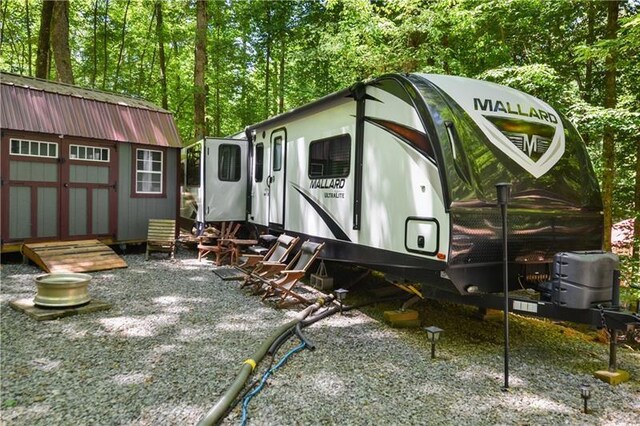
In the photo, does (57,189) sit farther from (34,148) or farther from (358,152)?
(358,152)

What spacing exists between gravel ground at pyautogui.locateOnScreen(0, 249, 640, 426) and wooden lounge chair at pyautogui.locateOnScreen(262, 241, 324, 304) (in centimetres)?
30

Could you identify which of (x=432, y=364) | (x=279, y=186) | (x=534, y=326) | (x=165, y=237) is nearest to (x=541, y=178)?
(x=534, y=326)

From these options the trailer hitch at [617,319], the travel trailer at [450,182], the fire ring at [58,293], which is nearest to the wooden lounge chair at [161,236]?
the fire ring at [58,293]

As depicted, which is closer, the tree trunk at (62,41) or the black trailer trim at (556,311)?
the black trailer trim at (556,311)

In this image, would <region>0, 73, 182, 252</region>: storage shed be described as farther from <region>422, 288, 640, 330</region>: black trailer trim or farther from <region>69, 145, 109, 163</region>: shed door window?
<region>422, 288, 640, 330</region>: black trailer trim

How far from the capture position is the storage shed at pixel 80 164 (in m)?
7.36

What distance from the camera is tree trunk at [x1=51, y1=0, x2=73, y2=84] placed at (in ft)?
34.6

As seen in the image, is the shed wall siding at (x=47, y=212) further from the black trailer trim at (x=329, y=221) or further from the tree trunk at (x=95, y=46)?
the tree trunk at (x=95, y=46)

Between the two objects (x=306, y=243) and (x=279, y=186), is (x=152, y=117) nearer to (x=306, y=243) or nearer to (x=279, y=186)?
(x=279, y=186)

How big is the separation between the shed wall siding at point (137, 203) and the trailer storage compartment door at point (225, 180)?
1085 millimetres

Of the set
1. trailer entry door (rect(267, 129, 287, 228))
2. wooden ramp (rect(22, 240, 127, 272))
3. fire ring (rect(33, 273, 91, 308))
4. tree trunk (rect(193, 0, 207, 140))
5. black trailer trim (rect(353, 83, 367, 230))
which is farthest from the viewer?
tree trunk (rect(193, 0, 207, 140))

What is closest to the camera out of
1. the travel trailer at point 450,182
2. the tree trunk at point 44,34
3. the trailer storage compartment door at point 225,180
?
the travel trailer at point 450,182

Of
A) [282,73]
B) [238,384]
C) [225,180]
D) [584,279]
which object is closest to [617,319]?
[584,279]

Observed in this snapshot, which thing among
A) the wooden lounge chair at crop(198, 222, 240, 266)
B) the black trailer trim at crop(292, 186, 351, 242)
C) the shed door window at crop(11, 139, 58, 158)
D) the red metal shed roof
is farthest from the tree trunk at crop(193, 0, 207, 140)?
the black trailer trim at crop(292, 186, 351, 242)
